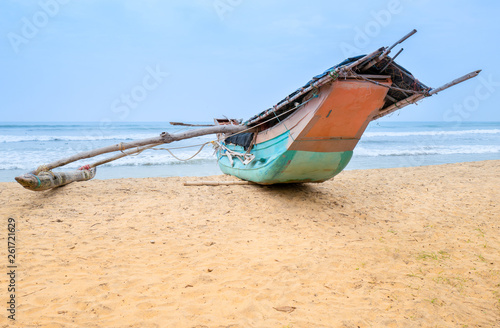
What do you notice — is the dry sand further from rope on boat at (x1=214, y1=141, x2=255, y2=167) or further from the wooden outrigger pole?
rope on boat at (x1=214, y1=141, x2=255, y2=167)

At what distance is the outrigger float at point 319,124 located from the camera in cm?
489

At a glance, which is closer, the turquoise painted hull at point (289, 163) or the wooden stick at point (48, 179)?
the wooden stick at point (48, 179)

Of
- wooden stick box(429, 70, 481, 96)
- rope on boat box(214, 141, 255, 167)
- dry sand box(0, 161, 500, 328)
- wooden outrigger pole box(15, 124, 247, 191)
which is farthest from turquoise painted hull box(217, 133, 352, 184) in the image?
wooden stick box(429, 70, 481, 96)

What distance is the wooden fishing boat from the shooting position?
4.88 metres

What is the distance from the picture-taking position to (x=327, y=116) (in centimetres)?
526

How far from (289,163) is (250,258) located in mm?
2481

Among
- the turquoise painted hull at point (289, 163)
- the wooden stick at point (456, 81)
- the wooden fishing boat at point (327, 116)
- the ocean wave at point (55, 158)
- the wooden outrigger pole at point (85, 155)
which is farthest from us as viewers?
the ocean wave at point (55, 158)

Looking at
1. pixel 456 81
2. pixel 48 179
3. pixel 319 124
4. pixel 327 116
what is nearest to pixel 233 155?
pixel 319 124

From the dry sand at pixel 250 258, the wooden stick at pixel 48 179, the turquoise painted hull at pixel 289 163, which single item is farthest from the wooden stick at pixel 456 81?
the wooden stick at pixel 48 179

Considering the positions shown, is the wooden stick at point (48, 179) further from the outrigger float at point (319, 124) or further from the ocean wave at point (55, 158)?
the ocean wave at point (55, 158)

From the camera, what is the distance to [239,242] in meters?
4.38

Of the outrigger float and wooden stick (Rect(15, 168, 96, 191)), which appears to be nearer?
the outrigger float

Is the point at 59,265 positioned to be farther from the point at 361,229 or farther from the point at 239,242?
the point at 361,229

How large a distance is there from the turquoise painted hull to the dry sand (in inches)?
17.7
